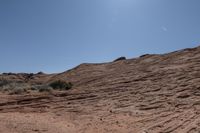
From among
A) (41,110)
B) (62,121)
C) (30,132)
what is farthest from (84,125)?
(41,110)

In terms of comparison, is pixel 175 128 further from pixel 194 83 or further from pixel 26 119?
pixel 194 83

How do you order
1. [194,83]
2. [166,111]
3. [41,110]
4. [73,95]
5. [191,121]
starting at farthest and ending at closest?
[73,95], [194,83], [41,110], [166,111], [191,121]

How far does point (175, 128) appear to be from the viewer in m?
9.15

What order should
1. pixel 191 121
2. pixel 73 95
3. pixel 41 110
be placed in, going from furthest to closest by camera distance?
pixel 73 95 < pixel 41 110 < pixel 191 121

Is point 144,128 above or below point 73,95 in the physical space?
below

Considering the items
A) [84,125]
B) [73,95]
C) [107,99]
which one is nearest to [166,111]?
[84,125]

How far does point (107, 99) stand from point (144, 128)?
6363mm

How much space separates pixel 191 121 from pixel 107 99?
656 cm

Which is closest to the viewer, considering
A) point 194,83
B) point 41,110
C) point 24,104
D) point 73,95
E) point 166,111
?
point 166,111

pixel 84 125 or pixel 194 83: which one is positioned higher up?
pixel 194 83

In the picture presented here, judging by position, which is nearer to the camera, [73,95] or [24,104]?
[24,104]

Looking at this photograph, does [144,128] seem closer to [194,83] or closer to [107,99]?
[107,99]

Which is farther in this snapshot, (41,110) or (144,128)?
(41,110)

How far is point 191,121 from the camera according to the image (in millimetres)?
9742
